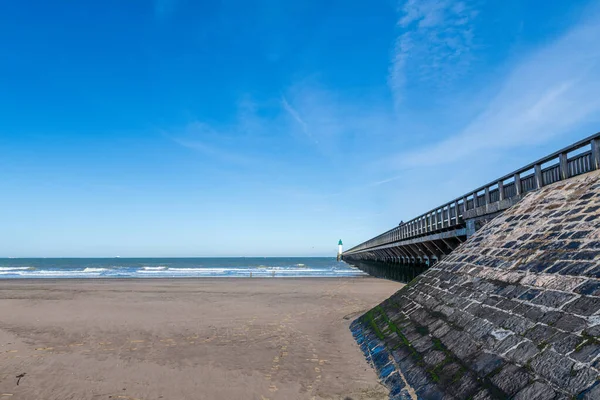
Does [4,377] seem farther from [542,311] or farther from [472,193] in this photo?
[472,193]

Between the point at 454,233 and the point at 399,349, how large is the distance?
11365 millimetres

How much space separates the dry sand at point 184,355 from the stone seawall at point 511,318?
0.86 m

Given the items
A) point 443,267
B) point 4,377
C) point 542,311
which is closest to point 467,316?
point 542,311

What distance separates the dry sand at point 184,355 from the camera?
21.0 ft

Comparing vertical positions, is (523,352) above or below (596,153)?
below

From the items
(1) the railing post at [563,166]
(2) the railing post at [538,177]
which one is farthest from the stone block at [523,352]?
(2) the railing post at [538,177]

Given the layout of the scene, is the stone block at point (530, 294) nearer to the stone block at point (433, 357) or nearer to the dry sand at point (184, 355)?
the stone block at point (433, 357)

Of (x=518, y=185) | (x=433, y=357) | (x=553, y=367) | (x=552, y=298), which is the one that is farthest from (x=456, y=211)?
(x=553, y=367)

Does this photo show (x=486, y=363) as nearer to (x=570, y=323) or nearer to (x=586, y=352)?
(x=570, y=323)

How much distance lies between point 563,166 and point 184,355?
10309 mm

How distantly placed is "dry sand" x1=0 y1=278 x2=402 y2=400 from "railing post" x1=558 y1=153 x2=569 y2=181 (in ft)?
22.6

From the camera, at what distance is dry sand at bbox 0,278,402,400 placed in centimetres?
640

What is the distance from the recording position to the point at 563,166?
10203 millimetres

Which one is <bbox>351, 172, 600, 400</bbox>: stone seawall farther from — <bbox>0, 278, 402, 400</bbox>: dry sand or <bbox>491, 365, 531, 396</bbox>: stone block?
<bbox>0, 278, 402, 400</bbox>: dry sand
